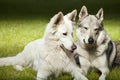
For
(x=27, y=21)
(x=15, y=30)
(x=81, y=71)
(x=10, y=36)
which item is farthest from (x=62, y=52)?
(x=27, y=21)

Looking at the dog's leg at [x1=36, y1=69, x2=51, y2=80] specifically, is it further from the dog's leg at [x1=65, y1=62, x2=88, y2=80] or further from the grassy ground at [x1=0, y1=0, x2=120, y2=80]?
the dog's leg at [x1=65, y1=62, x2=88, y2=80]

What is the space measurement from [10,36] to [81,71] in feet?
6.64

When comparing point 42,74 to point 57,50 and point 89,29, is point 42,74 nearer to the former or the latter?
point 57,50

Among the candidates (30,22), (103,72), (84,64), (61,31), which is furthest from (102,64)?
(30,22)

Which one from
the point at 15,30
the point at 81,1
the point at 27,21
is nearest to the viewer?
the point at 15,30

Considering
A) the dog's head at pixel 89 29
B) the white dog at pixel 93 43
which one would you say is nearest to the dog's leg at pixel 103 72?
the white dog at pixel 93 43

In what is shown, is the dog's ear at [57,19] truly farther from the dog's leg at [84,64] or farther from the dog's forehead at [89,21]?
the dog's leg at [84,64]

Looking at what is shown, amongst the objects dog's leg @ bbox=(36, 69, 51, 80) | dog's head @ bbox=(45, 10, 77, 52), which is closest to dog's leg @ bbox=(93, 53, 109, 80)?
dog's head @ bbox=(45, 10, 77, 52)

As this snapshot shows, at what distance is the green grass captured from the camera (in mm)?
5012

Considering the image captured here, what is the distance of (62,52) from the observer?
194 inches

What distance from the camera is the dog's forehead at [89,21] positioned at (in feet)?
16.9

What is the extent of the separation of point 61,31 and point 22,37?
200 cm

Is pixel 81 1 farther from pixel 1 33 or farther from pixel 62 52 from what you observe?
pixel 62 52

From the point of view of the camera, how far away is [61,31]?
475 cm
